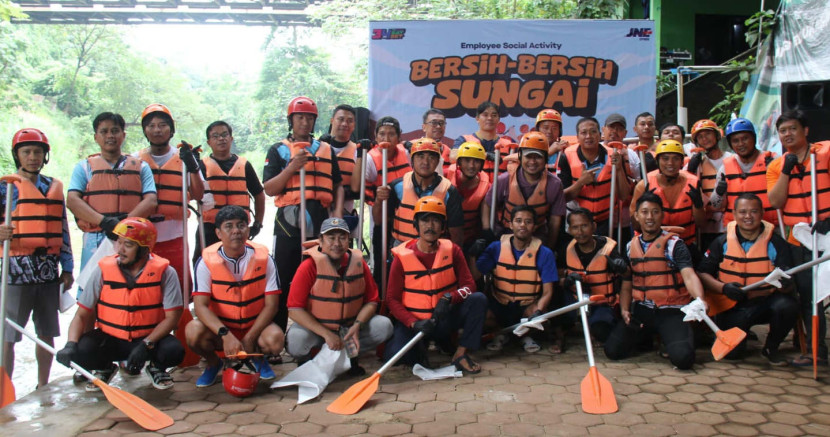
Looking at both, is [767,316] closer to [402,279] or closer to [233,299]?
[402,279]

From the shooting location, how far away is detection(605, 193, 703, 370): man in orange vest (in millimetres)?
4957

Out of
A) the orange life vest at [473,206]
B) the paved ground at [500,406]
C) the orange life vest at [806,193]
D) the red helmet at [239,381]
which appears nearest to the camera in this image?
the paved ground at [500,406]

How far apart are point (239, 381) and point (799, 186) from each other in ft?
14.3

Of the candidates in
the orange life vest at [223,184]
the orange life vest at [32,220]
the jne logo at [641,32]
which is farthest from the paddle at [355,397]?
the jne logo at [641,32]

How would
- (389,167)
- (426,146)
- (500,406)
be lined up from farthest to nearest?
(389,167) → (426,146) → (500,406)

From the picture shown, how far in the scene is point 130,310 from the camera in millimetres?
4348

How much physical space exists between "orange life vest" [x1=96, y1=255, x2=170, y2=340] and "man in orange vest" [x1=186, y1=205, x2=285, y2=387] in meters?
0.28

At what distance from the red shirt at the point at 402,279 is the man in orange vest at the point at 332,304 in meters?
0.16

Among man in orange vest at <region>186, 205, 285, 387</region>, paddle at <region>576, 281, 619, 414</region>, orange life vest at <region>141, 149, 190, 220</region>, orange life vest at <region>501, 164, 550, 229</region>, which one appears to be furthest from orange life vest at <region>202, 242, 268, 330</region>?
paddle at <region>576, 281, 619, 414</region>

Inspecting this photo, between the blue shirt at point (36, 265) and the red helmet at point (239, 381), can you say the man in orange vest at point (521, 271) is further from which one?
the blue shirt at point (36, 265)

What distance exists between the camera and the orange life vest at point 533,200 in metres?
5.41

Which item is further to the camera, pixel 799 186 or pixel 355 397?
pixel 799 186

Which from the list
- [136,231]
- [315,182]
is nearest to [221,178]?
[315,182]

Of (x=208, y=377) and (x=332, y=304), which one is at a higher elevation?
(x=332, y=304)
